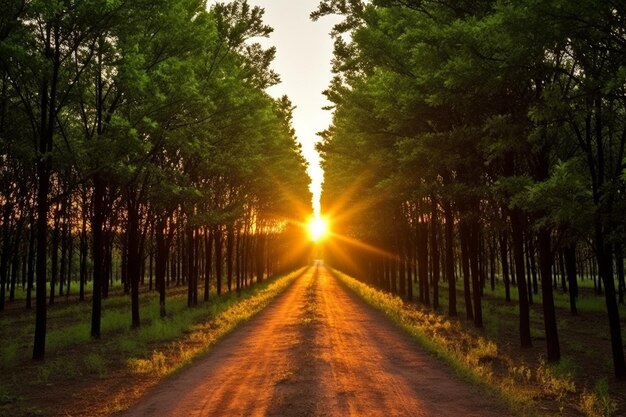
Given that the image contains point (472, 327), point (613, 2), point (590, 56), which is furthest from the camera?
point (472, 327)

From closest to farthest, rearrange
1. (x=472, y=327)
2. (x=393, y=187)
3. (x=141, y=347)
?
1. (x=141, y=347)
2. (x=472, y=327)
3. (x=393, y=187)

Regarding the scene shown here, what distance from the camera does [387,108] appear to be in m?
18.1

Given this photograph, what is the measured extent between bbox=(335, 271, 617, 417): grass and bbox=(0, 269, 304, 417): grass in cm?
687

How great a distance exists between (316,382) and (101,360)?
650 centimetres

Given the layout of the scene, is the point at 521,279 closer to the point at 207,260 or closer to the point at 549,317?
the point at 549,317

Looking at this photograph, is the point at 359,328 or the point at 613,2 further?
the point at 359,328

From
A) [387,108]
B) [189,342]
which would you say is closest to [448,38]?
[387,108]

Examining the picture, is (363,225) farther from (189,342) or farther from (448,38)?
(448,38)

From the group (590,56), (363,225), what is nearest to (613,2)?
(590,56)

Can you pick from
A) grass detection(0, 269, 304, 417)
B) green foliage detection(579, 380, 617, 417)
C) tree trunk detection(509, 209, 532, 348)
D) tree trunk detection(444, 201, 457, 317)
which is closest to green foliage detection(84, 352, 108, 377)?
grass detection(0, 269, 304, 417)

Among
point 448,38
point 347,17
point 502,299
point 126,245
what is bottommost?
point 502,299

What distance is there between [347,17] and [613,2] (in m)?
12.1

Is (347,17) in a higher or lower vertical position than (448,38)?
higher

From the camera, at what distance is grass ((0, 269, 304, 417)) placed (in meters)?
9.27
